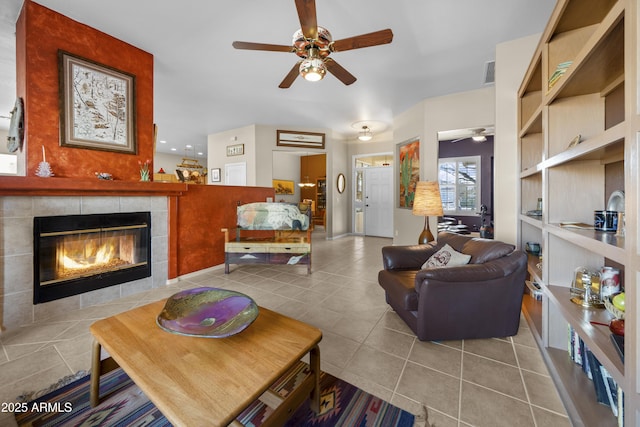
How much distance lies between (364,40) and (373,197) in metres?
5.43

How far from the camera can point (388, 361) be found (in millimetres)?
1729

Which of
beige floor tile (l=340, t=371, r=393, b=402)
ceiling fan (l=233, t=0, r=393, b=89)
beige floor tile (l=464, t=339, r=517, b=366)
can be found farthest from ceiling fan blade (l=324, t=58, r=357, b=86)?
beige floor tile (l=464, t=339, r=517, b=366)

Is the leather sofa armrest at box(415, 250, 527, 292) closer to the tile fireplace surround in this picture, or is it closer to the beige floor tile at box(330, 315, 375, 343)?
the beige floor tile at box(330, 315, 375, 343)

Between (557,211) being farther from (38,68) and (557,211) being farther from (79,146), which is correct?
(38,68)

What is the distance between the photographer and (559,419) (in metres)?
1.28

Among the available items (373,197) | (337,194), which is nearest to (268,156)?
(337,194)

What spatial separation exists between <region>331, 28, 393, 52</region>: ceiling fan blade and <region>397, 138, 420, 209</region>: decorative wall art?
3011 mm

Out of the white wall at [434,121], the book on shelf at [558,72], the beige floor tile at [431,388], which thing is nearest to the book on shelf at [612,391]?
the beige floor tile at [431,388]

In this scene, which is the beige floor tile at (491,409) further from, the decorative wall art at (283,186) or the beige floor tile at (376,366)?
the decorative wall art at (283,186)

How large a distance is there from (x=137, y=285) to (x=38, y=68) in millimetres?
2284

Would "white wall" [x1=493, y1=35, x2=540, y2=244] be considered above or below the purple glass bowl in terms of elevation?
above

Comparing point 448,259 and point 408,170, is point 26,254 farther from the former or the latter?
point 408,170

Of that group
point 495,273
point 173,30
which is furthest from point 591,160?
point 173,30

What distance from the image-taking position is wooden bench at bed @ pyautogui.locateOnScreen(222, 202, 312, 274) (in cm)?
360
